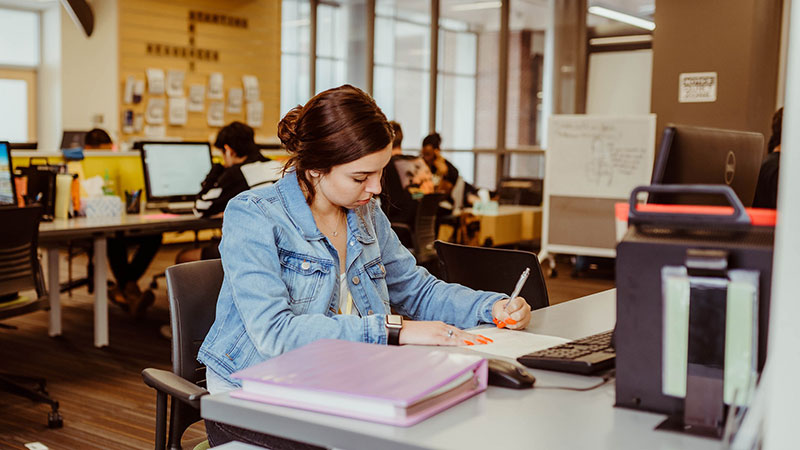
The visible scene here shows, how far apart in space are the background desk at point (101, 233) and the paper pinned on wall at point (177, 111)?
16.6ft

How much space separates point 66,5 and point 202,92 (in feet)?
5.85

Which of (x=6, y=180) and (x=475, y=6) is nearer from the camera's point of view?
(x=6, y=180)

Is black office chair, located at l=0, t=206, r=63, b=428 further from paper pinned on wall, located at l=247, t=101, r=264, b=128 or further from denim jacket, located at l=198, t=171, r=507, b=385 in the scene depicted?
paper pinned on wall, located at l=247, t=101, r=264, b=128

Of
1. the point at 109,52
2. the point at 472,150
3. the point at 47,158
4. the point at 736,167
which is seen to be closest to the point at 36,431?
the point at 47,158

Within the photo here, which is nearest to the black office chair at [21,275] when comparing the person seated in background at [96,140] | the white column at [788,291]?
the person seated in background at [96,140]

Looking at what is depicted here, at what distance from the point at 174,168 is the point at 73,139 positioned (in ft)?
9.31

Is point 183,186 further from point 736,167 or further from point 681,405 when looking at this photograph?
point 681,405

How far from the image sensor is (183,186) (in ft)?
17.7

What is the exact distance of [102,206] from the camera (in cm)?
489

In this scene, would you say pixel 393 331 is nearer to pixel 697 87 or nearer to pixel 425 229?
pixel 425 229

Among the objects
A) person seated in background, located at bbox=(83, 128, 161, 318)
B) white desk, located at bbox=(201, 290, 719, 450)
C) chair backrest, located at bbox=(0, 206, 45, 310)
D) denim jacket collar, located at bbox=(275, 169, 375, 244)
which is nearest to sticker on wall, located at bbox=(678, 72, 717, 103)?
person seated in background, located at bbox=(83, 128, 161, 318)

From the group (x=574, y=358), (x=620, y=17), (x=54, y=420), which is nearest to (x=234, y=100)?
(x=620, y=17)

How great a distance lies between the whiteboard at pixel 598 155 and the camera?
7012mm

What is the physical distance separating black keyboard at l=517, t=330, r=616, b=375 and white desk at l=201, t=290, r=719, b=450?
7 centimetres
